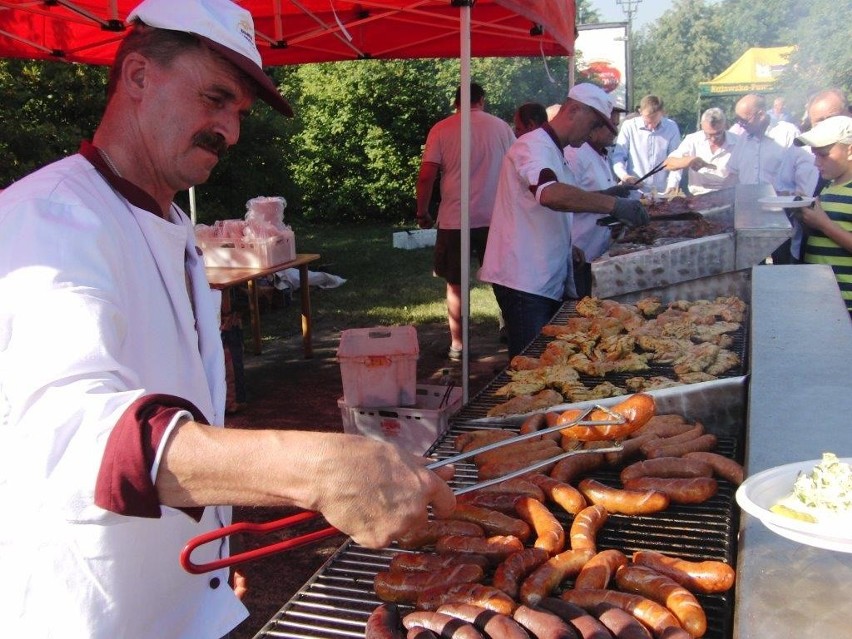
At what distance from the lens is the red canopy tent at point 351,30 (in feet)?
20.6

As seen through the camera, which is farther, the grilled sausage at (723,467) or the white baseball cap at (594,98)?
the white baseball cap at (594,98)

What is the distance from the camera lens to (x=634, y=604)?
1832 mm

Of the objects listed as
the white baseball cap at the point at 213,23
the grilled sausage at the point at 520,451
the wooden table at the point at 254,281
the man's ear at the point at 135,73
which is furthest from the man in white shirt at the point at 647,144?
the man's ear at the point at 135,73

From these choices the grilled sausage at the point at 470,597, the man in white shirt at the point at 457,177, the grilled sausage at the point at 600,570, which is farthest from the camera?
the man in white shirt at the point at 457,177

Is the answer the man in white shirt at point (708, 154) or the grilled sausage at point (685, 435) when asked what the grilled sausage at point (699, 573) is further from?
the man in white shirt at point (708, 154)

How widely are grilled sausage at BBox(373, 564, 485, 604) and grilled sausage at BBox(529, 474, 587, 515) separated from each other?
1.52 feet

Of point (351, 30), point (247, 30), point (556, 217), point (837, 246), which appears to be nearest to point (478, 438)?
point (247, 30)

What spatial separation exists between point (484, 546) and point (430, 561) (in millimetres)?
165

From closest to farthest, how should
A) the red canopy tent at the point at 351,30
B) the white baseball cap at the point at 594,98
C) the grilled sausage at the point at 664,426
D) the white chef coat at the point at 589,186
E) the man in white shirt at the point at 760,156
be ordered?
the grilled sausage at the point at 664,426, the white baseball cap at the point at 594,98, the red canopy tent at the point at 351,30, the white chef coat at the point at 589,186, the man in white shirt at the point at 760,156

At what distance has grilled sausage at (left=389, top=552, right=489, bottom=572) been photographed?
2078 millimetres

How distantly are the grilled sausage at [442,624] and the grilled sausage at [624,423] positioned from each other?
910 millimetres

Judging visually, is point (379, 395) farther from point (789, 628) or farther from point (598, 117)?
point (789, 628)

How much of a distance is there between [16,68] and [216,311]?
1233 centimetres

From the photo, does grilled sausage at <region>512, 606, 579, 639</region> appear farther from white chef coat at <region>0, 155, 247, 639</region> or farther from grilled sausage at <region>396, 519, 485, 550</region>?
white chef coat at <region>0, 155, 247, 639</region>
